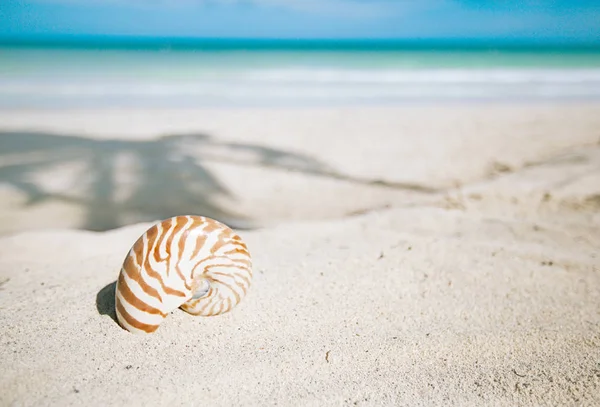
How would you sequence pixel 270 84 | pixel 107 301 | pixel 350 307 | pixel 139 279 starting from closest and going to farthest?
pixel 139 279 → pixel 107 301 → pixel 350 307 → pixel 270 84

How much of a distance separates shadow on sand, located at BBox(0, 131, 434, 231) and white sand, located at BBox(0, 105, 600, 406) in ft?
0.55

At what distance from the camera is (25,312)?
2.84m

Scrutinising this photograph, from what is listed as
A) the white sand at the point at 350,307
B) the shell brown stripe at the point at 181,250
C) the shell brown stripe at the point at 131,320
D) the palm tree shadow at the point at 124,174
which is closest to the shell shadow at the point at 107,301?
the white sand at the point at 350,307

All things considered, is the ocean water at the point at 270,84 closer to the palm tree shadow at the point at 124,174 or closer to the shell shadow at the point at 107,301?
the palm tree shadow at the point at 124,174

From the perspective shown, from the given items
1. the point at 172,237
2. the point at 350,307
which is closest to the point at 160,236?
the point at 172,237

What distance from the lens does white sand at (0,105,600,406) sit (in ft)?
7.55

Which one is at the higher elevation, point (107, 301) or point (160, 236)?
point (160, 236)

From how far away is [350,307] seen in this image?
120 inches

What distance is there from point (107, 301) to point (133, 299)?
0.59 metres

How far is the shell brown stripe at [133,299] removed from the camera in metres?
2.46

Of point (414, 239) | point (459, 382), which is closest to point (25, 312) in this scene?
point (459, 382)

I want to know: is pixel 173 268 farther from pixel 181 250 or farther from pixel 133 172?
pixel 133 172

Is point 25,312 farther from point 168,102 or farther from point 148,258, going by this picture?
point 168,102

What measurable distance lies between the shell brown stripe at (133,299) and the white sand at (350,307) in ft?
0.72
